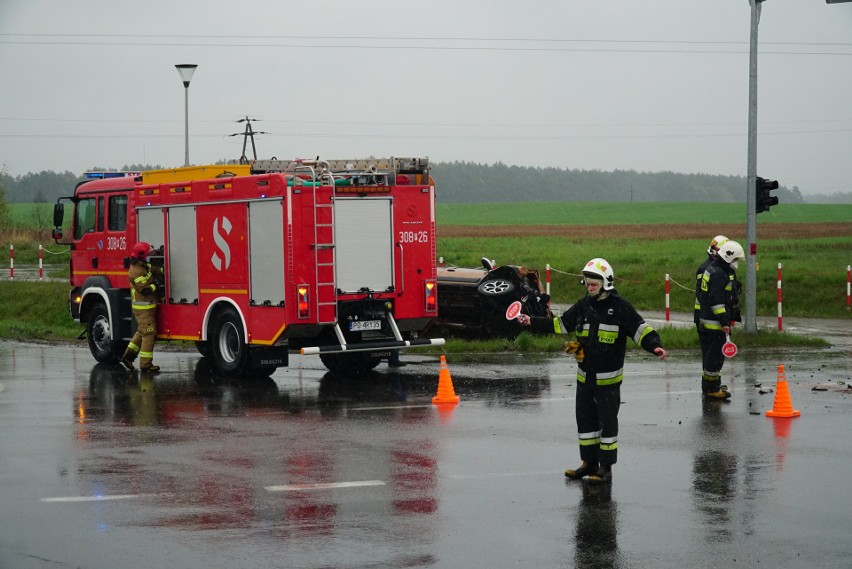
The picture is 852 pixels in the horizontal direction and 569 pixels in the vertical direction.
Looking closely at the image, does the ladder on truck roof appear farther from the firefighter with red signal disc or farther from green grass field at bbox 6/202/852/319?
green grass field at bbox 6/202/852/319

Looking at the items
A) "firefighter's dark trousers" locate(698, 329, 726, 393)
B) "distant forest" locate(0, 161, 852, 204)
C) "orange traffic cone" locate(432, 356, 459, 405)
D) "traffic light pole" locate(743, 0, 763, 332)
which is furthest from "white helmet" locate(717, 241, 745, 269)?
"distant forest" locate(0, 161, 852, 204)

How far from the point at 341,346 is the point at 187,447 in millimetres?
4822

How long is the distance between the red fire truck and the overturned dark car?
3033 millimetres

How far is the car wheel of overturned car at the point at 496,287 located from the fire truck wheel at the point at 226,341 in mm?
4915

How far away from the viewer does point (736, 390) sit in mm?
14867

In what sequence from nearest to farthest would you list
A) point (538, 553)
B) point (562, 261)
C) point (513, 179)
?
point (538, 553) → point (562, 261) → point (513, 179)

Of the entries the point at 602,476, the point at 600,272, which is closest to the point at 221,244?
the point at 600,272

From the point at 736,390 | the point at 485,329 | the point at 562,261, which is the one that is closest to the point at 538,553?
the point at 736,390

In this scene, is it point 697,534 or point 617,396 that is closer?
point 697,534

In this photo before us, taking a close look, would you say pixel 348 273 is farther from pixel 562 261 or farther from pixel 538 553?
pixel 562 261

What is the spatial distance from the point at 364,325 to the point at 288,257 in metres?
1.54

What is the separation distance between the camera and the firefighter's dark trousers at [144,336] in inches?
675

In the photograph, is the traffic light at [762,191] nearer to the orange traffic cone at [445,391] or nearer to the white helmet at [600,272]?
the orange traffic cone at [445,391]

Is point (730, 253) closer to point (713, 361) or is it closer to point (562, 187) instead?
point (713, 361)
